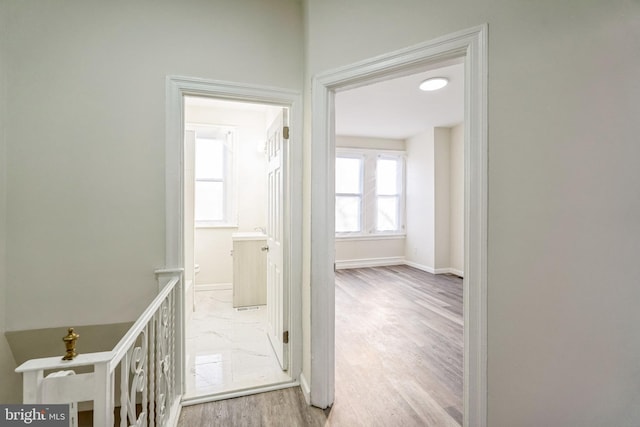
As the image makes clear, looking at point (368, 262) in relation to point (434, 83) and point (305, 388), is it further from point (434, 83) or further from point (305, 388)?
point (305, 388)

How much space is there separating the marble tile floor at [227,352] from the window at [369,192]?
2.91 metres

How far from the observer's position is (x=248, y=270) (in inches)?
148

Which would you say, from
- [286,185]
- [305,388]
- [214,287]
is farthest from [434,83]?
[214,287]

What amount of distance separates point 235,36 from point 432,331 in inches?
128

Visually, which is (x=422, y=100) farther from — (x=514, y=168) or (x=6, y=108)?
(x=6, y=108)

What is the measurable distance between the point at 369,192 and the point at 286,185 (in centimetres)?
404

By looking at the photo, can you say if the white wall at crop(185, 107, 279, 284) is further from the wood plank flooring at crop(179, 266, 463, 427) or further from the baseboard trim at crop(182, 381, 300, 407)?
the baseboard trim at crop(182, 381, 300, 407)

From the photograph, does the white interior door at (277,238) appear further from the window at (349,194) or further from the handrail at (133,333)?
the window at (349,194)

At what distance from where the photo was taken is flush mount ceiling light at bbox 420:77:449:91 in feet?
10.4

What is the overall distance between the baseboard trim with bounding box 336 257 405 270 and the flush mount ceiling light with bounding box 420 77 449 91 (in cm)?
364

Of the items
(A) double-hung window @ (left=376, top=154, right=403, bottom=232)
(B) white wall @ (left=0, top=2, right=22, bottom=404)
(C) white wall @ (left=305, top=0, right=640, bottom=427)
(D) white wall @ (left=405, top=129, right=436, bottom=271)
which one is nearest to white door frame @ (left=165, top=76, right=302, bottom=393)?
(B) white wall @ (left=0, top=2, right=22, bottom=404)

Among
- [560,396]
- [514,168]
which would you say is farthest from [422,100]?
[560,396]

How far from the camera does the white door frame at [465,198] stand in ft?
4.12

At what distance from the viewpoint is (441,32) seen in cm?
138
